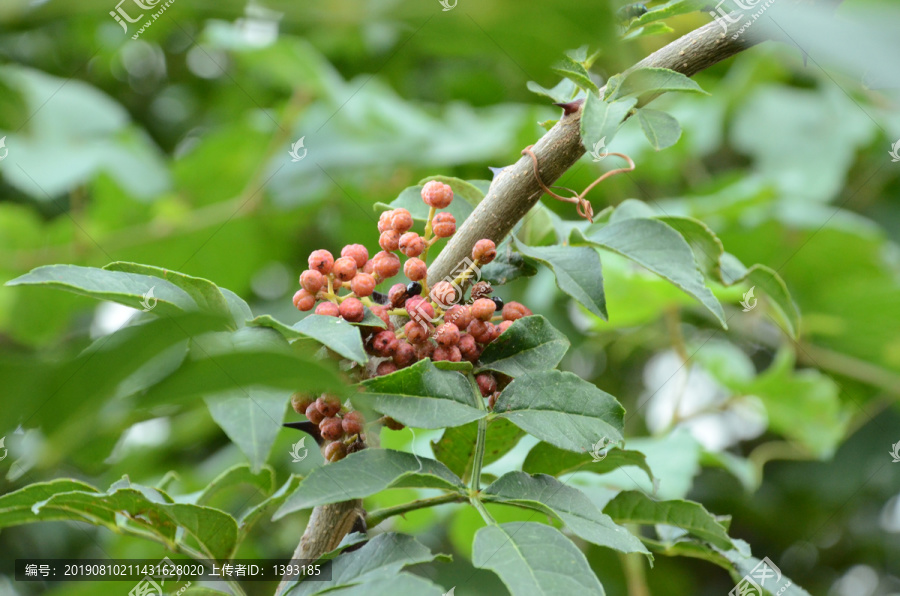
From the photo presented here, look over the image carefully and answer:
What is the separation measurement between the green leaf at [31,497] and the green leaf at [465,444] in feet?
0.90

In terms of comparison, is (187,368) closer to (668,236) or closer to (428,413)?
(428,413)

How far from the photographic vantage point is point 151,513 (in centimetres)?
61

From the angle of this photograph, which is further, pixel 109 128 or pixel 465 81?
pixel 465 81

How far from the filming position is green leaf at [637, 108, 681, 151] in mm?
557

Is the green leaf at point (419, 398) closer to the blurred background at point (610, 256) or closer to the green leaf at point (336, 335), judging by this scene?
the green leaf at point (336, 335)

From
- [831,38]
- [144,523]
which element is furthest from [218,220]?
[831,38]

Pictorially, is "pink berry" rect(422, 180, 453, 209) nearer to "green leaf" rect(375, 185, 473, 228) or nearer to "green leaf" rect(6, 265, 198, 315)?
"green leaf" rect(375, 185, 473, 228)

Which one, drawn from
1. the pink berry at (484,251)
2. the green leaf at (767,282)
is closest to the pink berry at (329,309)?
the pink berry at (484,251)

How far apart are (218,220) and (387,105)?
18.7 inches

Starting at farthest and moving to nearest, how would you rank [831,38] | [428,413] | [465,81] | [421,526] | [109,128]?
[465,81] < [109,128] < [421,526] < [428,413] < [831,38]

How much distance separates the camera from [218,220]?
71.1 inches

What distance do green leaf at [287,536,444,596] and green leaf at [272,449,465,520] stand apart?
0.04 metres

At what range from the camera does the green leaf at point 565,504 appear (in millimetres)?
483

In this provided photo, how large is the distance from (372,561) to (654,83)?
0.37 m
